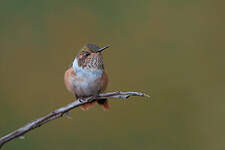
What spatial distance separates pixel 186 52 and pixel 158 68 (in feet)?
1.02

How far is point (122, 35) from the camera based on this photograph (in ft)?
10.5

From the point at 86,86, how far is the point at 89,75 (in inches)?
2.1

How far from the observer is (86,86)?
1.71m

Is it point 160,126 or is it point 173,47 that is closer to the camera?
point 160,126

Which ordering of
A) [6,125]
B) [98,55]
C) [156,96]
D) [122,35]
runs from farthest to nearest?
[122,35] → [156,96] → [6,125] → [98,55]

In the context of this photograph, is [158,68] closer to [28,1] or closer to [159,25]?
[159,25]

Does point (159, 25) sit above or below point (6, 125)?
above

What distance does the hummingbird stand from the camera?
1711 mm

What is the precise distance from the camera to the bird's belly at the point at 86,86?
1704 millimetres

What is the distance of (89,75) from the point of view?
1.72 m

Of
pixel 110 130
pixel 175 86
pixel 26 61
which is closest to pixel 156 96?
pixel 175 86

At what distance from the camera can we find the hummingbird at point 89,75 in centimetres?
171

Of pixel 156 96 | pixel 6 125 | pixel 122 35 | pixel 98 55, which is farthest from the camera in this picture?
pixel 122 35

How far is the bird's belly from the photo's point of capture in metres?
1.70
